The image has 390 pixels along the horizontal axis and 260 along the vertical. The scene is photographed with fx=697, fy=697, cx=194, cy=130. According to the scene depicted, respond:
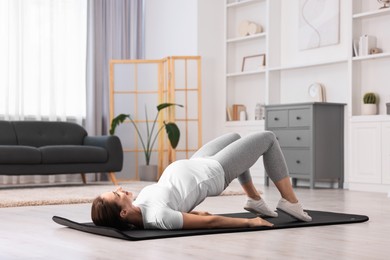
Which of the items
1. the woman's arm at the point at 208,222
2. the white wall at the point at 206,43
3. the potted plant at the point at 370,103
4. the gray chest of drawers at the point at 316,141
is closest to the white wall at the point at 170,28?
the white wall at the point at 206,43

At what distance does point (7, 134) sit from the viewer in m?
A: 7.88

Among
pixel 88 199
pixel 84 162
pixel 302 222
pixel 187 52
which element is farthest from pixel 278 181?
pixel 187 52

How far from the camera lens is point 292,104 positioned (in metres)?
7.68

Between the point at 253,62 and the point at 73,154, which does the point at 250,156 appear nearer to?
the point at 73,154

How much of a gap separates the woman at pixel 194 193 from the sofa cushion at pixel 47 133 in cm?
456

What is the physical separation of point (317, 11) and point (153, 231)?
16.3 feet

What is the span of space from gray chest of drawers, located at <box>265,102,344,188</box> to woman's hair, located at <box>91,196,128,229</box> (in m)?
→ 4.30

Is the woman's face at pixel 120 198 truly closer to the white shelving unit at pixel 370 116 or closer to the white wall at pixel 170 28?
the white shelving unit at pixel 370 116

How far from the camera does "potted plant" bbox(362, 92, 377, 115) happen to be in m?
7.16

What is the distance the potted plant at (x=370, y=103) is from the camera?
282 inches

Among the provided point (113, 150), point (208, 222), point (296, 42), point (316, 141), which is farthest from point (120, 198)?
point (296, 42)

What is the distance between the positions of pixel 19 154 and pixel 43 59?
210cm

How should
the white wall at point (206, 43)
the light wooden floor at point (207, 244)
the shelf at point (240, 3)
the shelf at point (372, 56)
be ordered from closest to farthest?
the light wooden floor at point (207, 244) < the shelf at point (372, 56) < the shelf at point (240, 3) < the white wall at point (206, 43)

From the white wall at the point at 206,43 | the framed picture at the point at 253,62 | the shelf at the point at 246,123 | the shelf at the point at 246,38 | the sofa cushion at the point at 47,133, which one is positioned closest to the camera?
the sofa cushion at the point at 47,133
